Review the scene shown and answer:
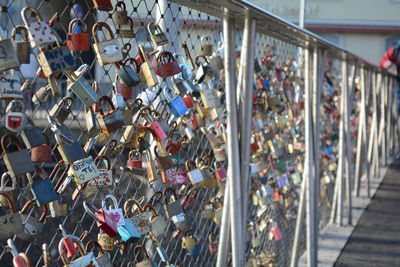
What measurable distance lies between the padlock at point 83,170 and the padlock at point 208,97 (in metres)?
0.82

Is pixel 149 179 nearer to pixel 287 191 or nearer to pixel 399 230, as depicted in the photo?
pixel 287 191

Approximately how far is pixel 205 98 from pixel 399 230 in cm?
327

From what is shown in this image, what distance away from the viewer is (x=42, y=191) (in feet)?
4.98

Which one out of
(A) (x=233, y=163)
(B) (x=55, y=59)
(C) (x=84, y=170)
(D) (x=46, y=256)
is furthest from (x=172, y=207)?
(B) (x=55, y=59)

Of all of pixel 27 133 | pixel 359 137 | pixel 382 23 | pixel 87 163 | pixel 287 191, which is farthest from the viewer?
pixel 382 23

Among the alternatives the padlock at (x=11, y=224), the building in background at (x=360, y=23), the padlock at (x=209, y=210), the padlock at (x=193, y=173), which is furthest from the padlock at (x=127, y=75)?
the building in background at (x=360, y=23)

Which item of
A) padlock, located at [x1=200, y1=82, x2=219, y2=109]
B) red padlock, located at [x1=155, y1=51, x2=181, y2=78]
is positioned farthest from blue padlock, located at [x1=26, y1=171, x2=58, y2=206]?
padlock, located at [x1=200, y1=82, x2=219, y2=109]

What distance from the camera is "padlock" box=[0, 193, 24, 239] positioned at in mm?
1445

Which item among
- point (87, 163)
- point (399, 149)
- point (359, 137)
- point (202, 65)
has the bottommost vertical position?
point (399, 149)

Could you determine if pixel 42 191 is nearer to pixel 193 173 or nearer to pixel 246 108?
pixel 193 173

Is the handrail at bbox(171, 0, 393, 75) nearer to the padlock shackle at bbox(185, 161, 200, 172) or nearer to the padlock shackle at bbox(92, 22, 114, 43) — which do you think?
the padlock shackle at bbox(92, 22, 114, 43)

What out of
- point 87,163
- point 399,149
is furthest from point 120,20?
point 399,149

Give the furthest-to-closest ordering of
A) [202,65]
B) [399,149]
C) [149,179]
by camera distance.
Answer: [399,149]
[202,65]
[149,179]

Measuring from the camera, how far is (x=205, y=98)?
2414 mm
